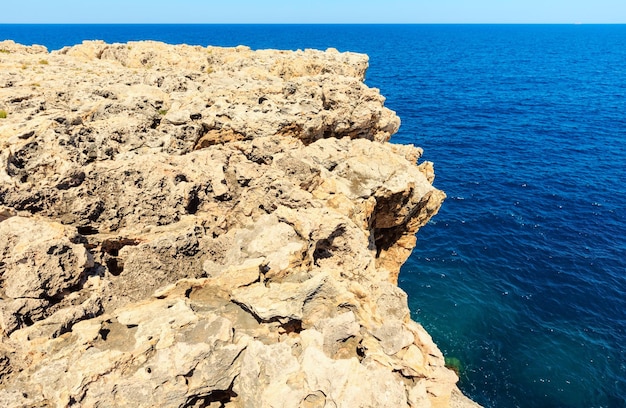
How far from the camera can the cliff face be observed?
10297 millimetres

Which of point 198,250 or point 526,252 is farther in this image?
point 526,252

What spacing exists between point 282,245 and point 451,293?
99.5 feet

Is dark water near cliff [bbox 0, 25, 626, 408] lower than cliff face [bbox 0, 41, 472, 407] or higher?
lower

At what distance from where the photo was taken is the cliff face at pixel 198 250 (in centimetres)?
1030

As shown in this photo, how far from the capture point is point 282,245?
47.6ft

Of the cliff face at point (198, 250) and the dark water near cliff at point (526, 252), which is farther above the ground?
the cliff face at point (198, 250)

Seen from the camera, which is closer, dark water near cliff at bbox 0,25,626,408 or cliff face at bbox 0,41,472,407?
cliff face at bbox 0,41,472,407

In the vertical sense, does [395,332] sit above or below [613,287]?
above

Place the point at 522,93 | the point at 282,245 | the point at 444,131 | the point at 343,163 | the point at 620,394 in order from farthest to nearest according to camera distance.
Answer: the point at 522,93 → the point at 444,131 → the point at 620,394 → the point at 343,163 → the point at 282,245

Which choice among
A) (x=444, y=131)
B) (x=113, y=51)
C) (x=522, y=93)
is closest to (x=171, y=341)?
(x=113, y=51)

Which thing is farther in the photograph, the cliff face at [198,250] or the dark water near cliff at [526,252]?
the dark water near cliff at [526,252]

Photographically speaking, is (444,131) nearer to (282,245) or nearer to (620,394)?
(620,394)

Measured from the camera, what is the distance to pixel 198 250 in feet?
46.8

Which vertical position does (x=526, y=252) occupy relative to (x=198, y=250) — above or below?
below
